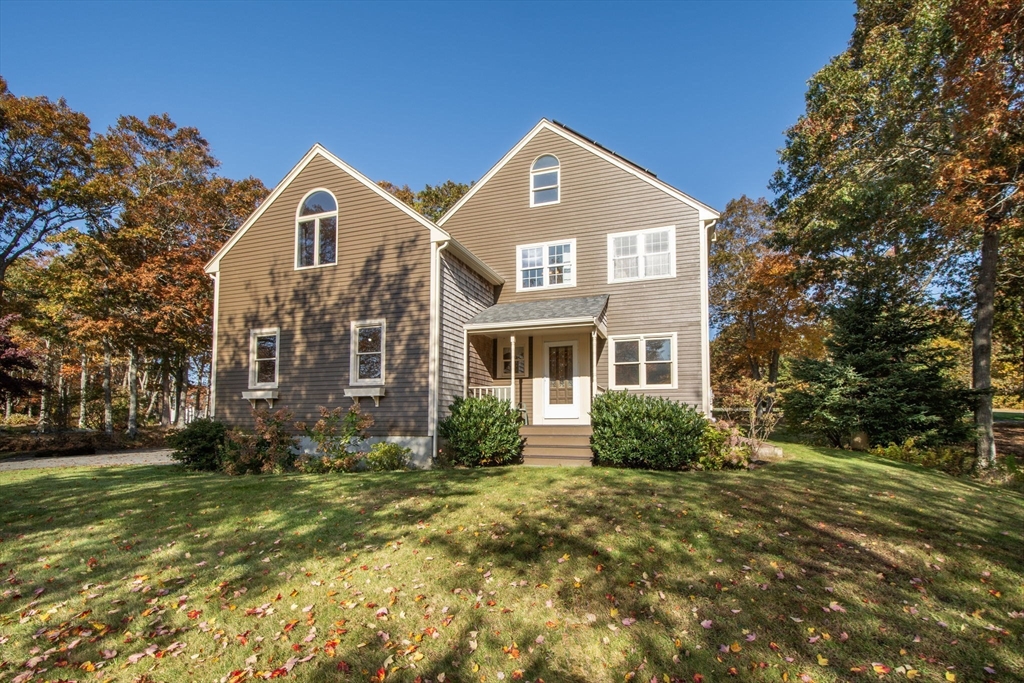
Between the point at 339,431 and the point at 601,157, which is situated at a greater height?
the point at 601,157

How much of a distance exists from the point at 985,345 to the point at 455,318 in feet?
51.4

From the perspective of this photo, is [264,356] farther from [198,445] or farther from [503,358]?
[503,358]

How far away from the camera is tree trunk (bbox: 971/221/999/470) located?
45.1 ft

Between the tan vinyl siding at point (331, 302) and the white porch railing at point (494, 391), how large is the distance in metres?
2.06

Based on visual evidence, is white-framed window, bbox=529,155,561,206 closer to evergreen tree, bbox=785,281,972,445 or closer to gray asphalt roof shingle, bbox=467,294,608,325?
gray asphalt roof shingle, bbox=467,294,608,325

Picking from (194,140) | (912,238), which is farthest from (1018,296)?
(194,140)

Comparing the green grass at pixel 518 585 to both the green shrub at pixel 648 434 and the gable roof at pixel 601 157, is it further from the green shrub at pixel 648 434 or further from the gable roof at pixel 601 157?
the gable roof at pixel 601 157


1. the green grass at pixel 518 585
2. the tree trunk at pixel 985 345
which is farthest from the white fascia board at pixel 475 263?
the tree trunk at pixel 985 345

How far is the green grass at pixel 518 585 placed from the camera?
356 cm

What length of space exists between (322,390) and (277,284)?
138 inches

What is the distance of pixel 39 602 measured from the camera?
450 centimetres

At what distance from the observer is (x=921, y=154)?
14.4 m

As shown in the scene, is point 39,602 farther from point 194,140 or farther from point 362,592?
point 194,140

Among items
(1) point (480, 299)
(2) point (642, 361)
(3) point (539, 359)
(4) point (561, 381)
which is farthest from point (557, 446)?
(1) point (480, 299)
